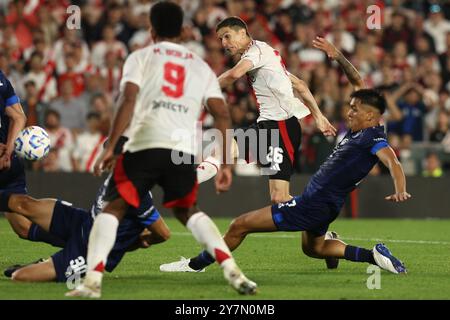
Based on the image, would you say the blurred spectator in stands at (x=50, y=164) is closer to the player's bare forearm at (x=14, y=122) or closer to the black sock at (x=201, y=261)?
the player's bare forearm at (x=14, y=122)

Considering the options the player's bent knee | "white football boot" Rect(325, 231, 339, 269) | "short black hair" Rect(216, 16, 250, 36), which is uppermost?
"short black hair" Rect(216, 16, 250, 36)

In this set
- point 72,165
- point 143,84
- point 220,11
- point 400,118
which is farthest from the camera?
point 220,11

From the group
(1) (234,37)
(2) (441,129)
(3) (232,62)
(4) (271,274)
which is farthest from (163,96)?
(2) (441,129)

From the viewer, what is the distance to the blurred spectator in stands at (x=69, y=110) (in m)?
17.4

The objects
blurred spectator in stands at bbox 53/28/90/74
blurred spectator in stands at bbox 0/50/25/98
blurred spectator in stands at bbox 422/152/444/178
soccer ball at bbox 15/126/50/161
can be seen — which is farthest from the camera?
blurred spectator in stands at bbox 422/152/444/178

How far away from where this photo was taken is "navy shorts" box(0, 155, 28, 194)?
369 inches

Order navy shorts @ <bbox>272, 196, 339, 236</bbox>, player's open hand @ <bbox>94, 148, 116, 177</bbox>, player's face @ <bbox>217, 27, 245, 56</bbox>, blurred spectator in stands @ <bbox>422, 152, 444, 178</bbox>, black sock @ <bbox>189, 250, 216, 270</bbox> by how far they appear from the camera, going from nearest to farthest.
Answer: player's open hand @ <bbox>94, 148, 116, 177</bbox> < black sock @ <bbox>189, 250, 216, 270</bbox> < navy shorts @ <bbox>272, 196, 339, 236</bbox> < player's face @ <bbox>217, 27, 245, 56</bbox> < blurred spectator in stands @ <bbox>422, 152, 444, 178</bbox>

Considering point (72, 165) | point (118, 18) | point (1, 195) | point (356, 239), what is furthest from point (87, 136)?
point (1, 195)

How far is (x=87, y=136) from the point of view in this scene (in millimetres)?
17250

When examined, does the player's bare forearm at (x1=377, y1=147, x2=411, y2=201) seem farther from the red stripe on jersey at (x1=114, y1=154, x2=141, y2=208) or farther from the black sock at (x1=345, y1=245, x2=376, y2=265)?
the red stripe on jersey at (x1=114, y1=154, x2=141, y2=208)

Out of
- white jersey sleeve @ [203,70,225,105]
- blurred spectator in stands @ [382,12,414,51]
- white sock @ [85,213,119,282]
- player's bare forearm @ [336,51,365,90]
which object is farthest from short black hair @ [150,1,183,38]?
blurred spectator in stands @ [382,12,414,51]

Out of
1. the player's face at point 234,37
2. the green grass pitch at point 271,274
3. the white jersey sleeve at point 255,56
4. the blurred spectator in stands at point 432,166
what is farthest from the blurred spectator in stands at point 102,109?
the white jersey sleeve at point 255,56
